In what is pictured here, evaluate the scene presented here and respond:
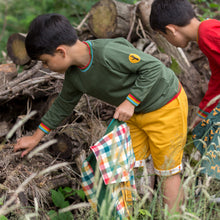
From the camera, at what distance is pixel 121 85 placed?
2.11 m

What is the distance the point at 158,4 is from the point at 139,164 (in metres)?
1.30

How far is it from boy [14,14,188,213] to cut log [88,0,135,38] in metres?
1.31

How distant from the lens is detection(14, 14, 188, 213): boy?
1.97 meters

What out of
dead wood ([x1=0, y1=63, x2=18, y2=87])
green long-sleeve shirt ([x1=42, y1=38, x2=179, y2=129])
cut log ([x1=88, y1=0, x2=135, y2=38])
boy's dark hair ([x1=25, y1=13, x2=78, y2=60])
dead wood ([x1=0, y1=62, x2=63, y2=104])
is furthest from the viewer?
cut log ([x1=88, y1=0, x2=135, y2=38])

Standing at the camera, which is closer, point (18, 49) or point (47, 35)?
point (47, 35)

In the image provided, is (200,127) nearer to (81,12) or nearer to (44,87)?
(44,87)

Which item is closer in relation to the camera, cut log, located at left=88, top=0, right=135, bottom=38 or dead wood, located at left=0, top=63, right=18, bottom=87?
dead wood, located at left=0, top=63, right=18, bottom=87

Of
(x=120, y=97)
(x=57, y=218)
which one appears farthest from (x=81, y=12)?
(x=57, y=218)

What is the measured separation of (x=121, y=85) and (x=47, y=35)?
0.62 m

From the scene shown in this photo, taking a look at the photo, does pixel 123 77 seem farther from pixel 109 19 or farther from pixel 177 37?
pixel 109 19

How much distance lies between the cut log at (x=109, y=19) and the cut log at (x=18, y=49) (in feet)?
2.74

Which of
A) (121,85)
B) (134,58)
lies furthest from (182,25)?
(121,85)

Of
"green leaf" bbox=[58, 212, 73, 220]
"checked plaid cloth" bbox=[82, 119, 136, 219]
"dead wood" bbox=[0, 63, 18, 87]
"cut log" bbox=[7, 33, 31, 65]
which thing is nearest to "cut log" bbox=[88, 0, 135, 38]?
"cut log" bbox=[7, 33, 31, 65]

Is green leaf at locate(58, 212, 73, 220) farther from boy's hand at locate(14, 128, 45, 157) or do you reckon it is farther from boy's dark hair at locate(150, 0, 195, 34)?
boy's dark hair at locate(150, 0, 195, 34)
